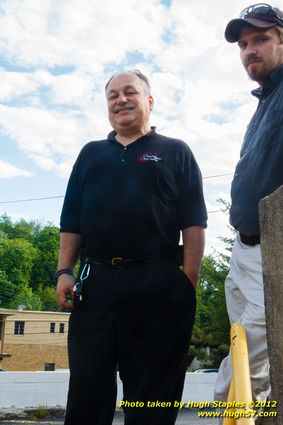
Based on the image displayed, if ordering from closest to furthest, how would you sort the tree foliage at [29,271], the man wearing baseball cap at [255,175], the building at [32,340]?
1. the man wearing baseball cap at [255,175]
2. the building at [32,340]
3. the tree foliage at [29,271]

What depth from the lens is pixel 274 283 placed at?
1.64m

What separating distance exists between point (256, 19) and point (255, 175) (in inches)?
33.1

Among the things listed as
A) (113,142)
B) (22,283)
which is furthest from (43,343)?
(113,142)

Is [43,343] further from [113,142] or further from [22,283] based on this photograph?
[113,142]

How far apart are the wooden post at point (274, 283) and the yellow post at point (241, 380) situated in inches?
3.2

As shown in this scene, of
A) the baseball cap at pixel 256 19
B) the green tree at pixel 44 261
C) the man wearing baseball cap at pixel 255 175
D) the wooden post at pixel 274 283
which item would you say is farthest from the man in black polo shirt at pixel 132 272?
the green tree at pixel 44 261

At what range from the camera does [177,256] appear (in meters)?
2.88

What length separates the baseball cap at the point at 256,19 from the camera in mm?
2771

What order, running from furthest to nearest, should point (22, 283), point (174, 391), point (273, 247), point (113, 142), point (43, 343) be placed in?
point (22, 283) < point (43, 343) < point (113, 142) < point (174, 391) < point (273, 247)

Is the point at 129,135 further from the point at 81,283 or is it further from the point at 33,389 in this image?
the point at 33,389

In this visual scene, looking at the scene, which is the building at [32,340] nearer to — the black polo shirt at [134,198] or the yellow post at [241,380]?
the black polo shirt at [134,198]

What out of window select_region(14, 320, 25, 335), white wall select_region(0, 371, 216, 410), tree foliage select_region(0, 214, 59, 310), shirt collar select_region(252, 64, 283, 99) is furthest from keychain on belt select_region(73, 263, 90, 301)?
tree foliage select_region(0, 214, 59, 310)

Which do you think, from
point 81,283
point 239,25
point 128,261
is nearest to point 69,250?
point 81,283

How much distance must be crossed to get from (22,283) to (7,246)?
15.3ft
